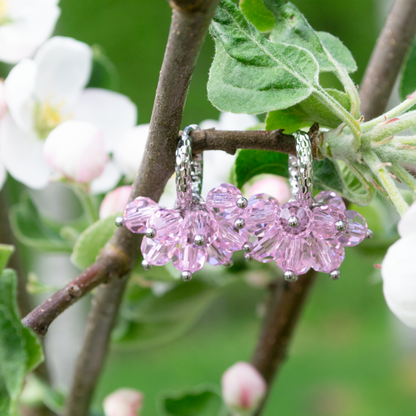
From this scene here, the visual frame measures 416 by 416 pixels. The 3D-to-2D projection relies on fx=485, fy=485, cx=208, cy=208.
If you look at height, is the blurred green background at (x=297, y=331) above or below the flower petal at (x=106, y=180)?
below

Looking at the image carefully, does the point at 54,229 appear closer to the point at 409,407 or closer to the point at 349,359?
the point at 409,407

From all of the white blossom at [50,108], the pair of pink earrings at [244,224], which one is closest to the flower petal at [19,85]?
the white blossom at [50,108]

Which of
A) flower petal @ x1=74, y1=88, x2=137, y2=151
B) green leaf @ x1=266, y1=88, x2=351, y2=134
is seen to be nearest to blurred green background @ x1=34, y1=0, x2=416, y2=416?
flower petal @ x1=74, y1=88, x2=137, y2=151

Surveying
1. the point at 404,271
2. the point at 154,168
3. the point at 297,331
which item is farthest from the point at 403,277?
the point at 297,331

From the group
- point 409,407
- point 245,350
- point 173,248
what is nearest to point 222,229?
point 173,248

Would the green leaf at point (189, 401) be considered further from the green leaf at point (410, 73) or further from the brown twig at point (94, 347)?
the green leaf at point (410, 73)

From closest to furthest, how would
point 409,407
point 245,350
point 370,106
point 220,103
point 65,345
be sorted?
point 220,103, point 370,106, point 409,407, point 245,350, point 65,345
